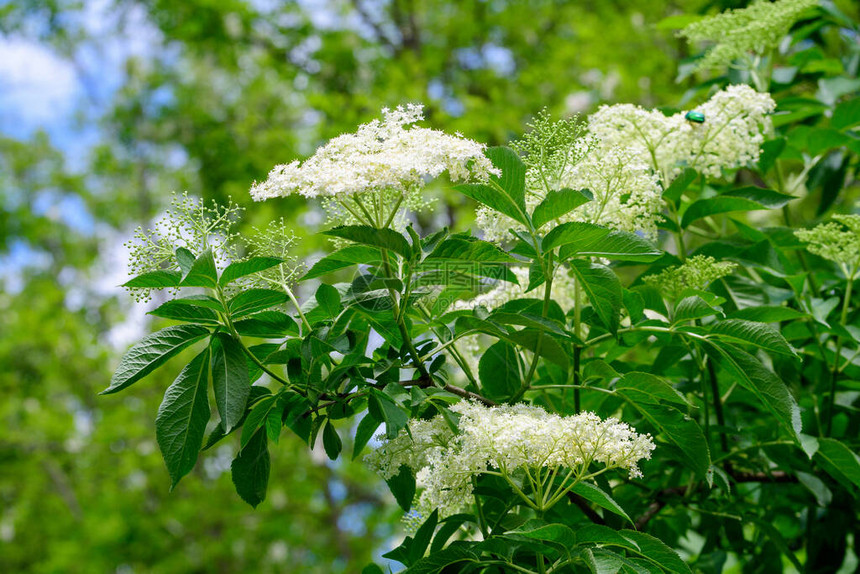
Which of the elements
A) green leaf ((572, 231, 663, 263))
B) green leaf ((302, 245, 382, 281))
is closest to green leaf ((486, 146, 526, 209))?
green leaf ((572, 231, 663, 263))

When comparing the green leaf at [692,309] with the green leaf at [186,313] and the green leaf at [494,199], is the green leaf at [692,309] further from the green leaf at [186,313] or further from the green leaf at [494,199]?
the green leaf at [186,313]

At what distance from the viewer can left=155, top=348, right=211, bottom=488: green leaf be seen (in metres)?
1.04

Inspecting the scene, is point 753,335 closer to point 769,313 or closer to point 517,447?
point 769,313

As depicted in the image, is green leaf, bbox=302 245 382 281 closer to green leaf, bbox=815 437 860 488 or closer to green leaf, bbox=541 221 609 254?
green leaf, bbox=541 221 609 254

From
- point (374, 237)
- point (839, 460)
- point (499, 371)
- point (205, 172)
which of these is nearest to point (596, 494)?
point (499, 371)

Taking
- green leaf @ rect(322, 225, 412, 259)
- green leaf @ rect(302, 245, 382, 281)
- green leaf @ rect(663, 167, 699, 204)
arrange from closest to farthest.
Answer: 1. green leaf @ rect(322, 225, 412, 259)
2. green leaf @ rect(302, 245, 382, 281)
3. green leaf @ rect(663, 167, 699, 204)

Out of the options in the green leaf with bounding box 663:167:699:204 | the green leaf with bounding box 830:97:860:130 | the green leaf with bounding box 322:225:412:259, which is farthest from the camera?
Result: the green leaf with bounding box 830:97:860:130

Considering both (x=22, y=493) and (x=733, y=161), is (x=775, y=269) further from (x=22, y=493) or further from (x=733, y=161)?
(x=22, y=493)

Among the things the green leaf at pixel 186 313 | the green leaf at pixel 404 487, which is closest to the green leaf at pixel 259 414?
the green leaf at pixel 186 313

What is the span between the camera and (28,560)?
13.4 m

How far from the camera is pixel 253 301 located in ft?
3.58

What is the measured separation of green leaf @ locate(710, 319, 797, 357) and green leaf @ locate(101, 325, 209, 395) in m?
0.83

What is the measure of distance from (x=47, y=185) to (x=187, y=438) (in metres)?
16.2

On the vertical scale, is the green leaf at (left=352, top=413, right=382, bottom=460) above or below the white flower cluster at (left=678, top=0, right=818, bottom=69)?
below
